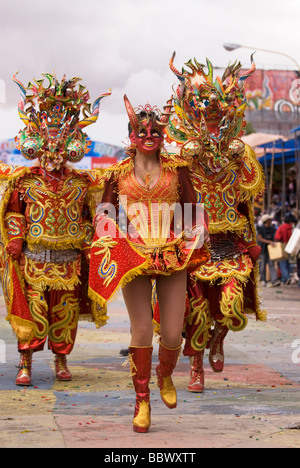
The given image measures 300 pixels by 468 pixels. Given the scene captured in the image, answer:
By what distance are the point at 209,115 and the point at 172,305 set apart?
2.43 metres

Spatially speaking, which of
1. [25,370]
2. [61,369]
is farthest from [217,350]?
[25,370]

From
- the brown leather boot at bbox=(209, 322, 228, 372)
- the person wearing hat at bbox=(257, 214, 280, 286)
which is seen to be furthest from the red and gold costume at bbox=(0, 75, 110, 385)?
the person wearing hat at bbox=(257, 214, 280, 286)

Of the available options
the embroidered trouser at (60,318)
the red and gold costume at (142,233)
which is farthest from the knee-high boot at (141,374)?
the embroidered trouser at (60,318)

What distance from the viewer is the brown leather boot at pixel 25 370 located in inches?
294

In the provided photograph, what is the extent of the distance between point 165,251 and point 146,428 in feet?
3.87

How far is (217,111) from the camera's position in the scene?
7.62m

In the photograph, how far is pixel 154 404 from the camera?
657cm

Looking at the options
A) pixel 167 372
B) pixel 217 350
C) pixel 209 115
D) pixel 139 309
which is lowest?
pixel 217 350

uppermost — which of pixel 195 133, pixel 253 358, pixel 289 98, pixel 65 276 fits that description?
pixel 289 98

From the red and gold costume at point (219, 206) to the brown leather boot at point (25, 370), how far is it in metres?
1.42

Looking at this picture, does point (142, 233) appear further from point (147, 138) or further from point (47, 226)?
point (47, 226)

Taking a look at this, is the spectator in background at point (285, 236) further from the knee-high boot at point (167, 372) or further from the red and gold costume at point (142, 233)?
the knee-high boot at point (167, 372)
